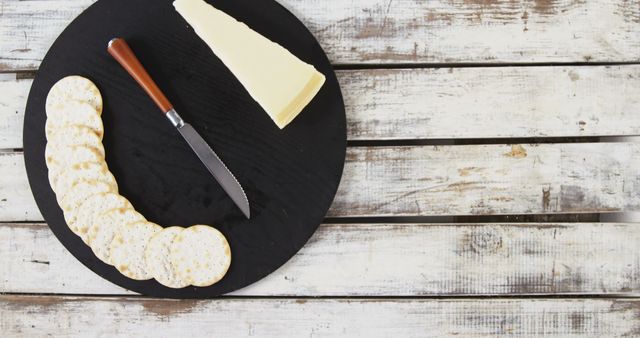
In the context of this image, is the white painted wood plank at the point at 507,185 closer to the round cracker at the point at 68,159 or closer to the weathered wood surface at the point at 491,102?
the weathered wood surface at the point at 491,102

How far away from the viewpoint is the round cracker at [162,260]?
0.85 metres

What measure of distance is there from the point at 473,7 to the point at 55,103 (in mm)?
667

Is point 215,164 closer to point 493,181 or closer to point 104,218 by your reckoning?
point 104,218

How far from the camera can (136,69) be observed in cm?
86

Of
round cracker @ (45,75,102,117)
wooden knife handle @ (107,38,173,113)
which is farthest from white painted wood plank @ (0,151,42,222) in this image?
wooden knife handle @ (107,38,173,113)

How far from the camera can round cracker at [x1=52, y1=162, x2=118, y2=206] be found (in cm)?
86

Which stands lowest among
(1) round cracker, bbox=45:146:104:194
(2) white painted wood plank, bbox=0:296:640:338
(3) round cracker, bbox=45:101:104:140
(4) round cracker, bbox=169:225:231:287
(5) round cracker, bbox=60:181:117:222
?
(2) white painted wood plank, bbox=0:296:640:338

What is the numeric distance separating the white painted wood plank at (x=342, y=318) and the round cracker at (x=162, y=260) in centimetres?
7

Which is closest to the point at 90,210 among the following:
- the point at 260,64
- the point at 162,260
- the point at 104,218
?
the point at 104,218

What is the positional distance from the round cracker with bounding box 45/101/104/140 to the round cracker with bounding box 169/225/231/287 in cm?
21

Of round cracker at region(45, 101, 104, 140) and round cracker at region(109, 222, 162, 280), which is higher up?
round cracker at region(45, 101, 104, 140)

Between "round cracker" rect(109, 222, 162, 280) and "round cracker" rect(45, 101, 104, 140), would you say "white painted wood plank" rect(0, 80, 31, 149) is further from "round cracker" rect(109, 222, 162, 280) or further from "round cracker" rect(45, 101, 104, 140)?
"round cracker" rect(109, 222, 162, 280)

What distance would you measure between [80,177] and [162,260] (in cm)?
18

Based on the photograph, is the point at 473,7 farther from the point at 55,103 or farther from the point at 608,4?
the point at 55,103
